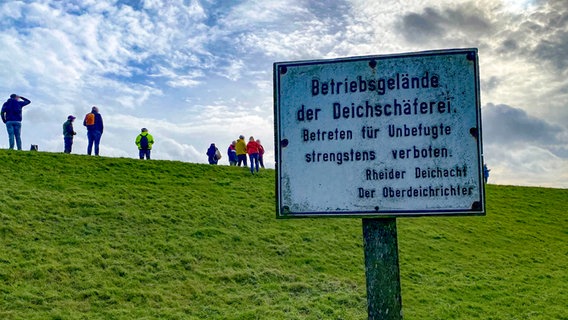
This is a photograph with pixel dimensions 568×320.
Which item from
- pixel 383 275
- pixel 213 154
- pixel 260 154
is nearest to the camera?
pixel 383 275

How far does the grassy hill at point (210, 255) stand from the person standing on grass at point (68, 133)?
1.08 m

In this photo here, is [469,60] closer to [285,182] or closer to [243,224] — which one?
[285,182]

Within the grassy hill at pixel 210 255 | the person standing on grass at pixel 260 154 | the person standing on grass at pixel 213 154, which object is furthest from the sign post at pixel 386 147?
the person standing on grass at pixel 213 154

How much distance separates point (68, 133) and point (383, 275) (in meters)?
26.7

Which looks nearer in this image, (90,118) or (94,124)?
(90,118)

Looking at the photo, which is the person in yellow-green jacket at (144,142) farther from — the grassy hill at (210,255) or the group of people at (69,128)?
the grassy hill at (210,255)

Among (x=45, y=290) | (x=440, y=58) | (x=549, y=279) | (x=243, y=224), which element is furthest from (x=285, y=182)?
(x=549, y=279)

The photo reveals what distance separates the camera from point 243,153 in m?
32.4

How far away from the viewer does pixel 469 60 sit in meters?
4.95

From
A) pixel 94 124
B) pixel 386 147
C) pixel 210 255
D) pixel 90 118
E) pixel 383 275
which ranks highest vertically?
pixel 90 118

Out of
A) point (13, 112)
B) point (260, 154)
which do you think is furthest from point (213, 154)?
point (13, 112)

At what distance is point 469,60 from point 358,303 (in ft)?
37.6

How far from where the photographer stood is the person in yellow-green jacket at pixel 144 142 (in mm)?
30438

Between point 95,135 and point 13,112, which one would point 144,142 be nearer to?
point 95,135
